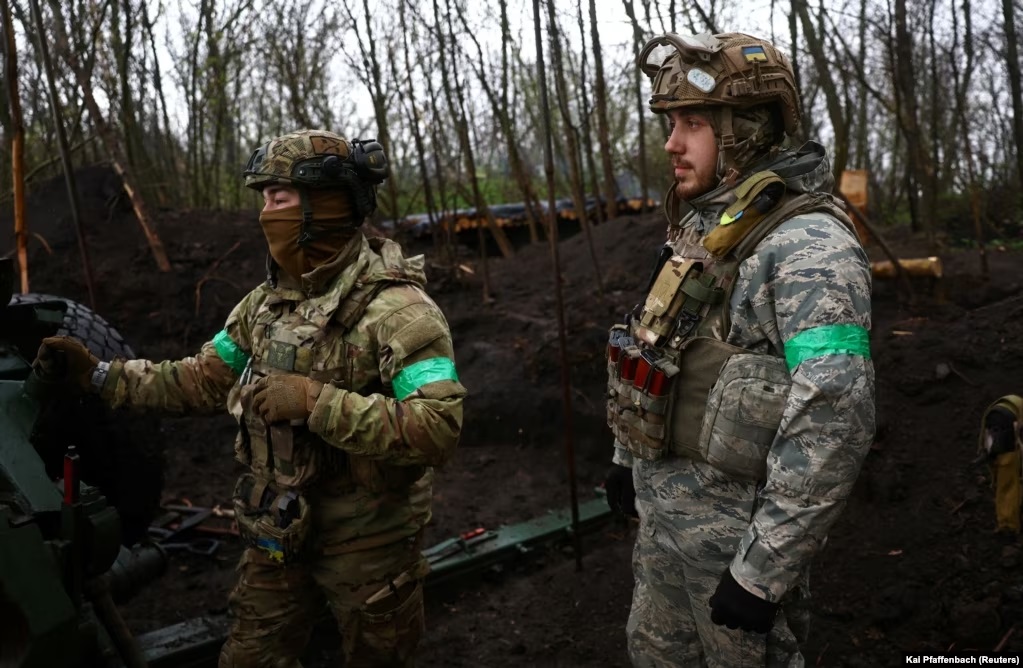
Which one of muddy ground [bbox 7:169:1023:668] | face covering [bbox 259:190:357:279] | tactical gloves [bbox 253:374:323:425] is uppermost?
face covering [bbox 259:190:357:279]

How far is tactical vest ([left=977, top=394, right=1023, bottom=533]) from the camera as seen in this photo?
2926mm

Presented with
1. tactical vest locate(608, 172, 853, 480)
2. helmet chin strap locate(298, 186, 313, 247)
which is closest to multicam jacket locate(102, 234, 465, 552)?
helmet chin strap locate(298, 186, 313, 247)

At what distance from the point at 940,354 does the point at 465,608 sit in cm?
349

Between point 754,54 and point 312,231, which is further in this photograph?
point 312,231

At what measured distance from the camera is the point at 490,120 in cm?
1118

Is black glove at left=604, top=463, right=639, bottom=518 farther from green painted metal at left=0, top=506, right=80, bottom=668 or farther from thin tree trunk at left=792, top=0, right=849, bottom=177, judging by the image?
thin tree trunk at left=792, top=0, right=849, bottom=177

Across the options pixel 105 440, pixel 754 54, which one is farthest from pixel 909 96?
pixel 105 440

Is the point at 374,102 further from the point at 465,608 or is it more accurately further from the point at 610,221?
the point at 465,608

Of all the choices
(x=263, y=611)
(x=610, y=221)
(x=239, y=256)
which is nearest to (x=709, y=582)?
(x=263, y=611)

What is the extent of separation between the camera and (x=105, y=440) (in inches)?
135

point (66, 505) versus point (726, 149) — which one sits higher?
point (726, 149)

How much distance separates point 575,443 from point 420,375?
3555 mm

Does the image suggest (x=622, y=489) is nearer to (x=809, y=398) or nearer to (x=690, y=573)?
(x=690, y=573)

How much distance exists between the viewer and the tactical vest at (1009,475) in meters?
2.93
